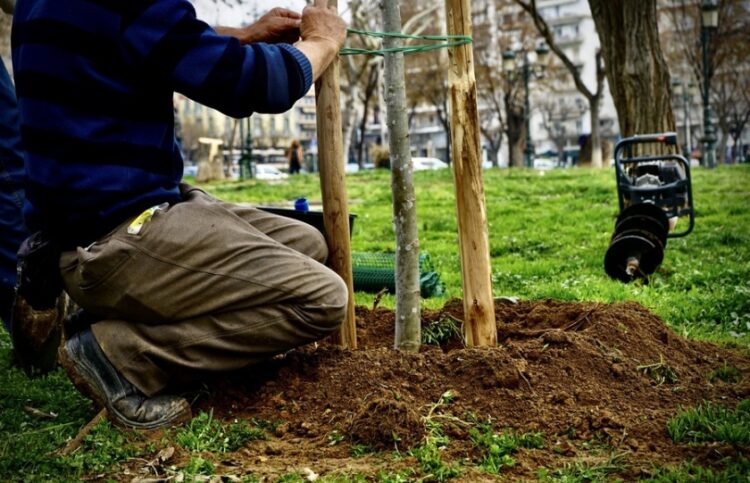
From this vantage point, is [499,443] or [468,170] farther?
[468,170]

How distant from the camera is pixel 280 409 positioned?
3.53 metres

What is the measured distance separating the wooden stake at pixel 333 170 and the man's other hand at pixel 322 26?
6.1 inches

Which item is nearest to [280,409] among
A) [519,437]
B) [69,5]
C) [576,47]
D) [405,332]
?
[405,332]

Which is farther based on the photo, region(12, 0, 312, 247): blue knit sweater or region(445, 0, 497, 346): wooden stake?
region(445, 0, 497, 346): wooden stake

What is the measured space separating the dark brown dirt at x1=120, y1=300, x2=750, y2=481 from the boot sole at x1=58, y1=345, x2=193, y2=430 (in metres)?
0.16

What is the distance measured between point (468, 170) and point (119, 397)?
179 cm

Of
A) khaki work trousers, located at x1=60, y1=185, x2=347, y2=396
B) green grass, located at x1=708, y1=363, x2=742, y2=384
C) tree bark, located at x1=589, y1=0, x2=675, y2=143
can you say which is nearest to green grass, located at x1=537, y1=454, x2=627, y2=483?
green grass, located at x1=708, y1=363, x2=742, y2=384

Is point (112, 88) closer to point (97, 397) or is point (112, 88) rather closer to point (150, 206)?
point (150, 206)

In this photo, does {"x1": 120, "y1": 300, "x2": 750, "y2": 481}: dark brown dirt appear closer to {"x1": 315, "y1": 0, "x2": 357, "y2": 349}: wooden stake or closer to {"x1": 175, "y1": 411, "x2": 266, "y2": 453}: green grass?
{"x1": 175, "y1": 411, "x2": 266, "y2": 453}: green grass

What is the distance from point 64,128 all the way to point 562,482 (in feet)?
7.24

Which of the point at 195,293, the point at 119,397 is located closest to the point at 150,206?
the point at 195,293

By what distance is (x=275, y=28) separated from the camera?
3896 mm

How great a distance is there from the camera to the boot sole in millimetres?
3400

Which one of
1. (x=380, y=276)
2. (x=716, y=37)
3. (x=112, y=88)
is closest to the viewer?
(x=112, y=88)
